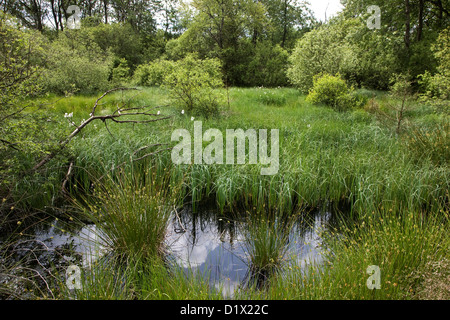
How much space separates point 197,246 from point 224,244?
1.00ft

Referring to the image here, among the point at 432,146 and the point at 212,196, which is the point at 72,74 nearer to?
the point at 212,196

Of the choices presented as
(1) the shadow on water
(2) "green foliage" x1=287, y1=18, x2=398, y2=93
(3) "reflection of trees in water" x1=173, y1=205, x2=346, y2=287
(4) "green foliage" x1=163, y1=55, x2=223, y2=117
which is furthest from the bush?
(1) the shadow on water

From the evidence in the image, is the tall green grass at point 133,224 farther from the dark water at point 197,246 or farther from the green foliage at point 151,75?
the green foliage at point 151,75

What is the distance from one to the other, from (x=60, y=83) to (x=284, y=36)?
19011mm

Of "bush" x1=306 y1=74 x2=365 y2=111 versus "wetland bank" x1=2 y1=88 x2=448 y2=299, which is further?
"bush" x1=306 y1=74 x2=365 y2=111

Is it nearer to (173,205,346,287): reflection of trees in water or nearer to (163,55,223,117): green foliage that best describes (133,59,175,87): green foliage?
(163,55,223,117): green foliage

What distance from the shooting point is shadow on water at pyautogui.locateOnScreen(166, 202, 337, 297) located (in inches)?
101

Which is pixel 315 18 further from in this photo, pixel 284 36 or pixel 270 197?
pixel 270 197

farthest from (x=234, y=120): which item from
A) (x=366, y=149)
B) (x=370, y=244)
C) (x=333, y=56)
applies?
(x=333, y=56)

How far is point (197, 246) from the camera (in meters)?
3.06

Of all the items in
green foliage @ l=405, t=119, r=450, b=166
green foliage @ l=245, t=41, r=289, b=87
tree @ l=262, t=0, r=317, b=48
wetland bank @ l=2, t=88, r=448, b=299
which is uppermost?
tree @ l=262, t=0, r=317, b=48

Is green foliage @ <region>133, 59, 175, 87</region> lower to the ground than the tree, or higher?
lower

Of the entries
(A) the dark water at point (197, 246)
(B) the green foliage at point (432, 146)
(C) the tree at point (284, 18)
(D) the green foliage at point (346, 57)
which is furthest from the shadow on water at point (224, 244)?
(C) the tree at point (284, 18)

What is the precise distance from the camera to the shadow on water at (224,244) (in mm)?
2564
